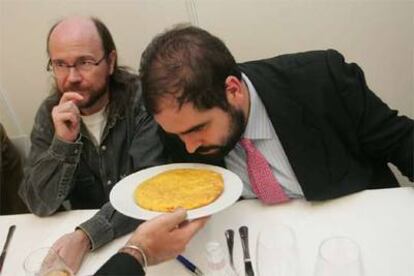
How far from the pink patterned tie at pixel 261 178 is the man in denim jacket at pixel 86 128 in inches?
11.8

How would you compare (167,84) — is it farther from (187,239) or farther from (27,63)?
(27,63)

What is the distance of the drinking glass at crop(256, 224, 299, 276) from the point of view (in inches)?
38.8

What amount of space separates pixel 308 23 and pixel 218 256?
4.56ft

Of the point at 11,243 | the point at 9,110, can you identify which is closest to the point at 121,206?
the point at 11,243

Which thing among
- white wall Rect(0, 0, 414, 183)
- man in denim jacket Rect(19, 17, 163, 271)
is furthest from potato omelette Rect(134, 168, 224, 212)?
white wall Rect(0, 0, 414, 183)

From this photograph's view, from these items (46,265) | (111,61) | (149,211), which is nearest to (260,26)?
(111,61)

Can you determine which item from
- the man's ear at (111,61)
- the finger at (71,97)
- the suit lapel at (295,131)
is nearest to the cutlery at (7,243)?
the finger at (71,97)

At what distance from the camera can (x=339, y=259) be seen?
2.94 feet

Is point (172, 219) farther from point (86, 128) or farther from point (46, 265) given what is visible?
point (86, 128)

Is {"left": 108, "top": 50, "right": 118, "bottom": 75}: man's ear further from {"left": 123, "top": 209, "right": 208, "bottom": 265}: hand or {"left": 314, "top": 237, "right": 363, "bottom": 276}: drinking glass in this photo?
{"left": 314, "top": 237, "right": 363, "bottom": 276}: drinking glass

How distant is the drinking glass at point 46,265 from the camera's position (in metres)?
1.04

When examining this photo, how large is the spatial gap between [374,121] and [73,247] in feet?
3.11

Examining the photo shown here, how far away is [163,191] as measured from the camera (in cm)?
122

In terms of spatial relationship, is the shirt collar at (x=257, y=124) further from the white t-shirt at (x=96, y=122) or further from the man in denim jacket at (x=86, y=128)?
the white t-shirt at (x=96, y=122)
